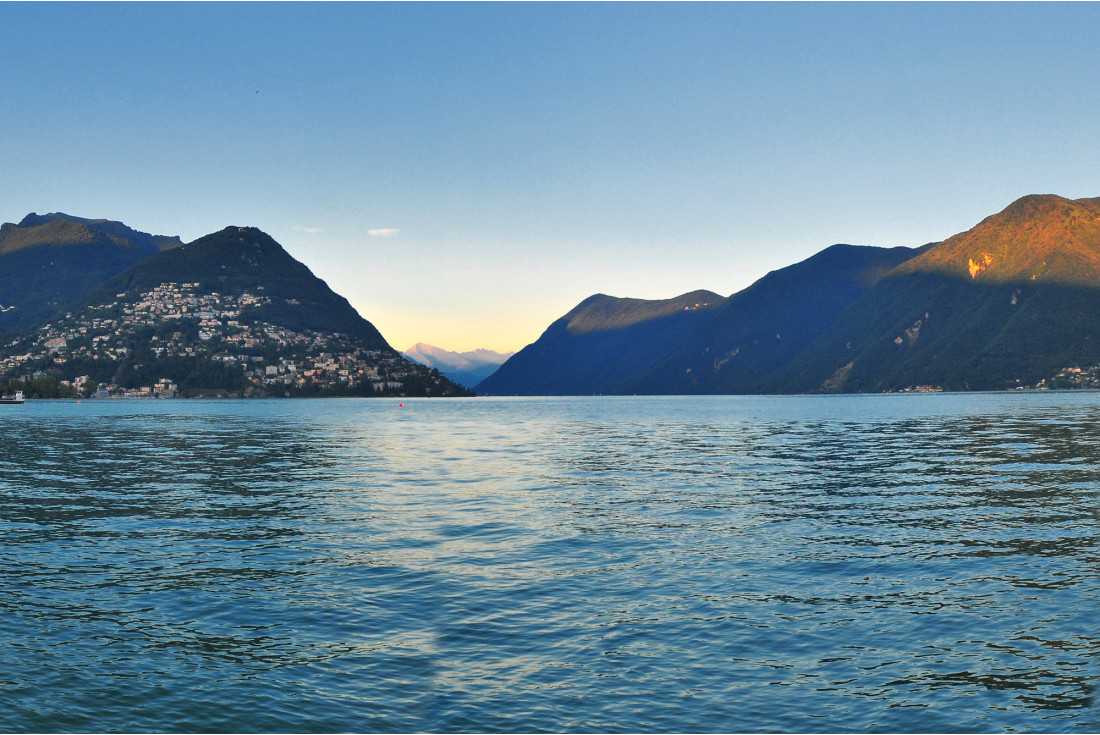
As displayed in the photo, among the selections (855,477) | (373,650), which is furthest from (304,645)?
(855,477)

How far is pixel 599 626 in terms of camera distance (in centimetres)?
1720

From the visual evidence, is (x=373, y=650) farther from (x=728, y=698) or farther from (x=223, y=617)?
(x=728, y=698)

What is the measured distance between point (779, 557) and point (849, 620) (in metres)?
7.05

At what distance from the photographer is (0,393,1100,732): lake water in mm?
12844

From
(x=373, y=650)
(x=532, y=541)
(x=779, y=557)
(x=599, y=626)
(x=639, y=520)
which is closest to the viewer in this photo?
(x=373, y=650)

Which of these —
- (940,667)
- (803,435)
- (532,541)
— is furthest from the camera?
(803,435)

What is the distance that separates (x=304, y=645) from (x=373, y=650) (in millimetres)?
1572

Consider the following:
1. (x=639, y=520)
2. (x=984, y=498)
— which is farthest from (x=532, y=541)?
(x=984, y=498)

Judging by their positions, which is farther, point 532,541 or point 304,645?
point 532,541

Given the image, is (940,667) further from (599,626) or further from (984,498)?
(984,498)

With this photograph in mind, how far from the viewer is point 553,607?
1886 cm

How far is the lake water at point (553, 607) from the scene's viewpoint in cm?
1284

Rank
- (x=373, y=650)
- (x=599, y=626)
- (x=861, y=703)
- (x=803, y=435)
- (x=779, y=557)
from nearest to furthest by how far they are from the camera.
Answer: (x=861, y=703) → (x=373, y=650) → (x=599, y=626) → (x=779, y=557) → (x=803, y=435)

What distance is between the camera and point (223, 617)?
59.3 feet
